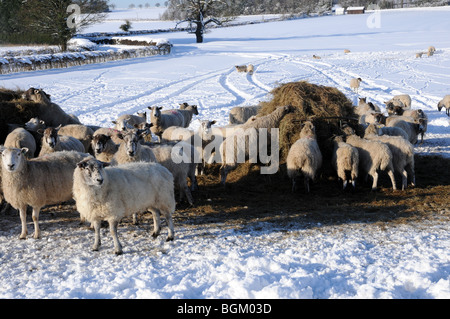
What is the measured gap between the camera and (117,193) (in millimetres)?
6477

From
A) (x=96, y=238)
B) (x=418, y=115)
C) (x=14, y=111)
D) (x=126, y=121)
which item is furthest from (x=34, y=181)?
(x=418, y=115)

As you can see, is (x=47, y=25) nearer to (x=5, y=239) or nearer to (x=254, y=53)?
(x=254, y=53)

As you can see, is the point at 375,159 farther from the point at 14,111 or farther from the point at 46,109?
Answer: the point at 14,111

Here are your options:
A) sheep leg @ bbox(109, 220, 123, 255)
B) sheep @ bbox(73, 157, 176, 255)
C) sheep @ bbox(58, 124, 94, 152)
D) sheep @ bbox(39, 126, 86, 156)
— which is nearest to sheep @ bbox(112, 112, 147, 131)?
sheep @ bbox(58, 124, 94, 152)

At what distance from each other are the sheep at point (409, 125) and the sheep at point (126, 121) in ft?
25.4

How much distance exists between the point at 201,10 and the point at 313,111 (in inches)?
2229

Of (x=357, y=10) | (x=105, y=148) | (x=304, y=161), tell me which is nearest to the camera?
(x=105, y=148)

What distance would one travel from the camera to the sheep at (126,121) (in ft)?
38.2

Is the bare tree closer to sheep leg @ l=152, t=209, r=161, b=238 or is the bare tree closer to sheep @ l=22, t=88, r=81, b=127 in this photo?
sheep @ l=22, t=88, r=81, b=127

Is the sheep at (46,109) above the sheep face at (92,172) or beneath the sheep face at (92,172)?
above

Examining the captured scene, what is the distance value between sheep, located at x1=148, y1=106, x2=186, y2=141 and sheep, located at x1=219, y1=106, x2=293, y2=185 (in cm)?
362

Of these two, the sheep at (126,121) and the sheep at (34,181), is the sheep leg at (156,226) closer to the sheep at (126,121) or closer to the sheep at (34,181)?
the sheep at (34,181)

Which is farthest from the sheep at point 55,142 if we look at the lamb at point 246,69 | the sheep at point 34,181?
the lamb at point 246,69

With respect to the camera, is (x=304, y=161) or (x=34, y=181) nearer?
(x=34, y=181)
